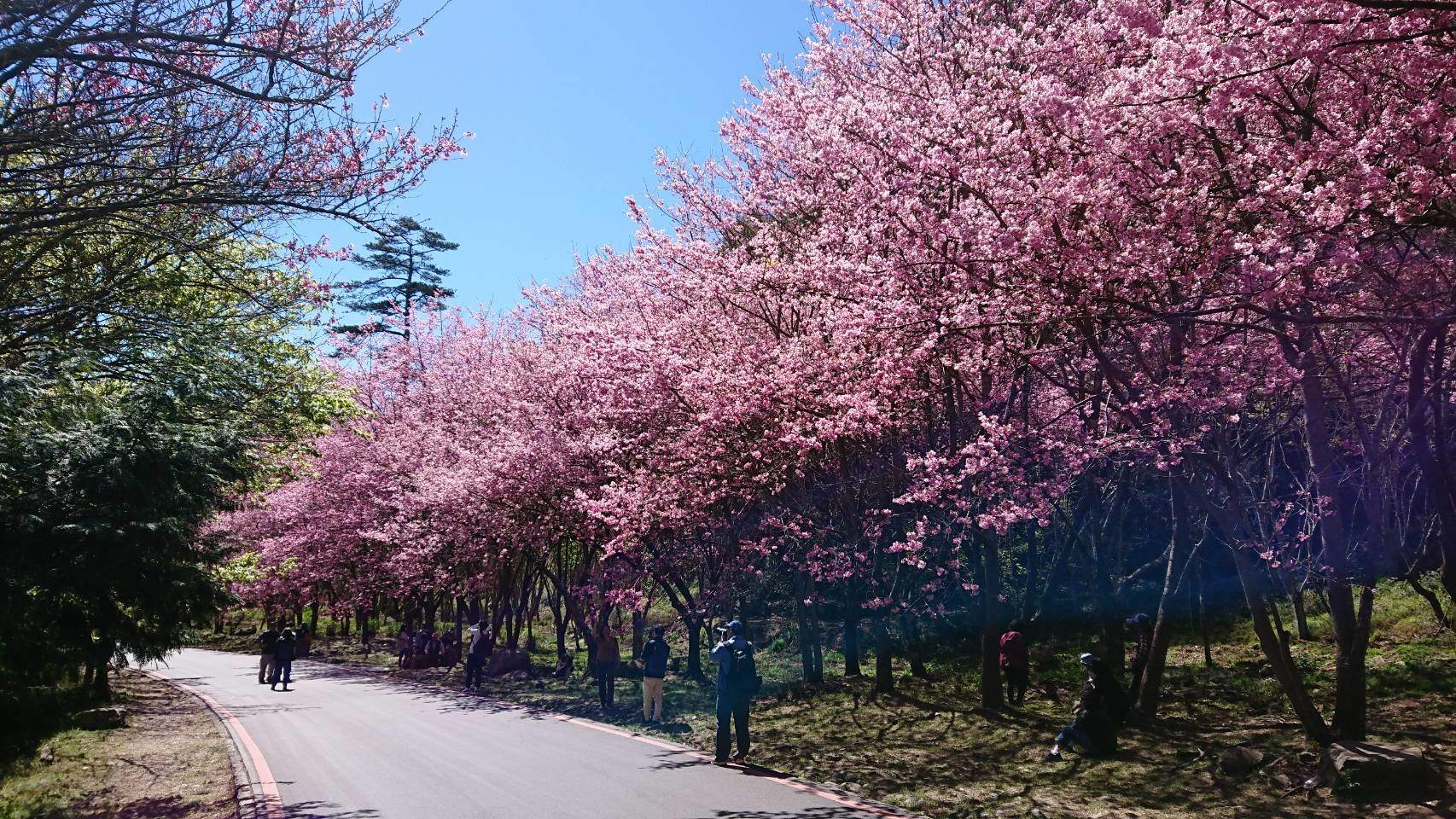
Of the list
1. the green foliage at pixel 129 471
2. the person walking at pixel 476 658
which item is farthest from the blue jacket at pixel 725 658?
the person walking at pixel 476 658

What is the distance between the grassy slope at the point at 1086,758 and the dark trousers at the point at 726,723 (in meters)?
0.37

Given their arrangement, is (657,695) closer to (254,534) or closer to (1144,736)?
(1144,736)

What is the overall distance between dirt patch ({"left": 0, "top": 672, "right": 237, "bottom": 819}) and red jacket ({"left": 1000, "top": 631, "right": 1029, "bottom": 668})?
35.2 ft

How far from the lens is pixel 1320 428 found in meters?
9.78

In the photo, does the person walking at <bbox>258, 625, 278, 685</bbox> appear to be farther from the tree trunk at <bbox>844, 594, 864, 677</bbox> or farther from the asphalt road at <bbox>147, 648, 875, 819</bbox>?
the tree trunk at <bbox>844, 594, 864, 677</bbox>

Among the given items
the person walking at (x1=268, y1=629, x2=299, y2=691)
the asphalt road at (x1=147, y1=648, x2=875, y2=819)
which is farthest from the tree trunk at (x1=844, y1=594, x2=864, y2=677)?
the person walking at (x1=268, y1=629, x2=299, y2=691)

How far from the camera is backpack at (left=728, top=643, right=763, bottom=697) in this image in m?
Result: 12.1

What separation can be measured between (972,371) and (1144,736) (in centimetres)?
498

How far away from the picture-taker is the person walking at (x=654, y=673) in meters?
15.7

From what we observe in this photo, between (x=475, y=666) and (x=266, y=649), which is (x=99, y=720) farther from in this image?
(x=266, y=649)

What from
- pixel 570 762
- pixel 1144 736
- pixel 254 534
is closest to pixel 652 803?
pixel 570 762

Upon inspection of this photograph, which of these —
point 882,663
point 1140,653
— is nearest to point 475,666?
point 882,663

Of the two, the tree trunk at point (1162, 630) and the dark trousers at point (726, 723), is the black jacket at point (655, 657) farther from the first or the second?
the tree trunk at point (1162, 630)

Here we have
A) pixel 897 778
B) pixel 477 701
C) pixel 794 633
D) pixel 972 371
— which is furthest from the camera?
pixel 794 633
